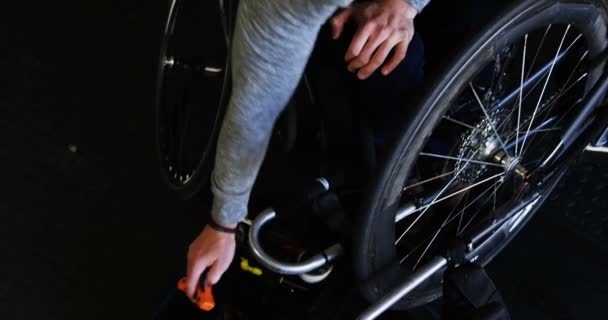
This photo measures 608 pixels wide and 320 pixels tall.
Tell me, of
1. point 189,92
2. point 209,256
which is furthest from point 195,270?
point 189,92

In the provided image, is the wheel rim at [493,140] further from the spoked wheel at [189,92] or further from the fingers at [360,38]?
the spoked wheel at [189,92]

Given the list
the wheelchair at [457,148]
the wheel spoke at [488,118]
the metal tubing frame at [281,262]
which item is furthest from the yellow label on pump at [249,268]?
the wheel spoke at [488,118]

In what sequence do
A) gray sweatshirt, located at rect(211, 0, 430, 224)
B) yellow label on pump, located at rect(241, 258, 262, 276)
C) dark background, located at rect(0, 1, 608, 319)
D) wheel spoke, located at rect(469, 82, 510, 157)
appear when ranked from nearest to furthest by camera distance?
1. gray sweatshirt, located at rect(211, 0, 430, 224)
2. wheel spoke, located at rect(469, 82, 510, 157)
3. yellow label on pump, located at rect(241, 258, 262, 276)
4. dark background, located at rect(0, 1, 608, 319)

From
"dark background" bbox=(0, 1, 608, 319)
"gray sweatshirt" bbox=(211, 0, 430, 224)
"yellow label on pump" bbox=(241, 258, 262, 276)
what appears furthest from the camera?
"dark background" bbox=(0, 1, 608, 319)

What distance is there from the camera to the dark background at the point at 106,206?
1.12 meters

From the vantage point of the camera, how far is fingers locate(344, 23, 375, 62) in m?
0.61

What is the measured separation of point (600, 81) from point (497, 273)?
0.47m

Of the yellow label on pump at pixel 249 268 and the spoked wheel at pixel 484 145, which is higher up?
the spoked wheel at pixel 484 145

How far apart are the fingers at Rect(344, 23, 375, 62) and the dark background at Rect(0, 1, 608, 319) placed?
0.72 meters

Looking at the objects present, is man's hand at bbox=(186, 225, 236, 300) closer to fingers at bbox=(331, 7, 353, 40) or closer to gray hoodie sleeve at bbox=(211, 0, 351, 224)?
gray hoodie sleeve at bbox=(211, 0, 351, 224)

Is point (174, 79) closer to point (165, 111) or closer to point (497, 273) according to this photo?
point (165, 111)

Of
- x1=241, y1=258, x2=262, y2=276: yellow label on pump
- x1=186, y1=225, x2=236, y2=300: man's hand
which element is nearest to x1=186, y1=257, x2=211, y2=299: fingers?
x1=186, y1=225, x2=236, y2=300: man's hand

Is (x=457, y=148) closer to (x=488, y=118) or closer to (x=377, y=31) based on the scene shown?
(x=488, y=118)

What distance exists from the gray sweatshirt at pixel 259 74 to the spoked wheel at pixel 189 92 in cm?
22
